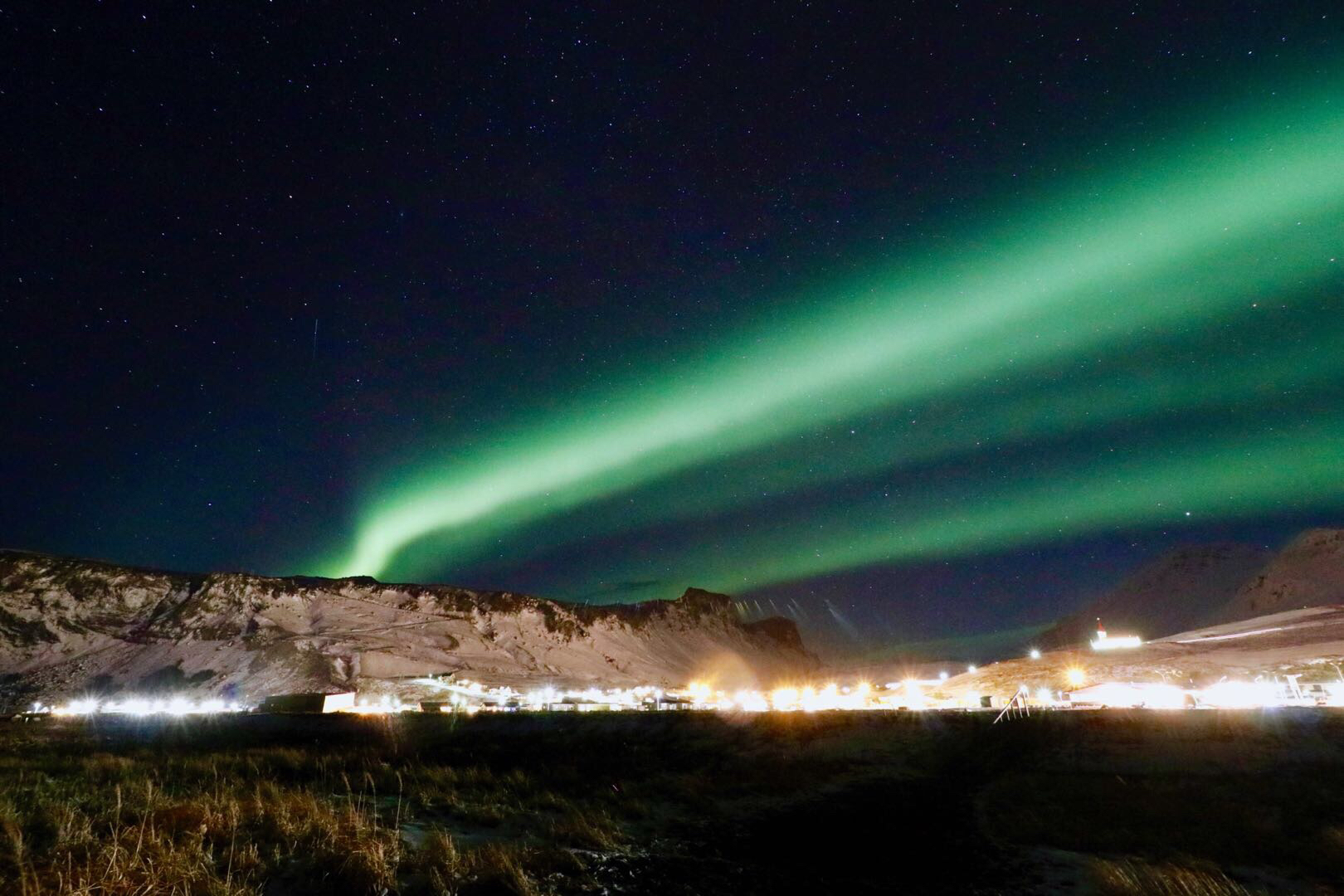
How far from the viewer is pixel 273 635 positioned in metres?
97.2

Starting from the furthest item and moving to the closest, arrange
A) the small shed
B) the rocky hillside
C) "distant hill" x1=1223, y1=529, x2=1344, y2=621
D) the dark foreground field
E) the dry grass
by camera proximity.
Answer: "distant hill" x1=1223, y1=529, x2=1344, y2=621 < the rocky hillside < the small shed < the dry grass < the dark foreground field

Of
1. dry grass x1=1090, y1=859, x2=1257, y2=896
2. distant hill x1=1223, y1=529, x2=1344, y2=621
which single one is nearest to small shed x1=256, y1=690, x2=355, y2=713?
dry grass x1=1090, y1=859, x2=1257, y2=896

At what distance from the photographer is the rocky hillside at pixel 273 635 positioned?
8300 centimetres

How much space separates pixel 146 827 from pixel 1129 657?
84462 mm

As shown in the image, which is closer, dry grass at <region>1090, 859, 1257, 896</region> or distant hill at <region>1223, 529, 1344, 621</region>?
dry grass at <region>1090, 859, 1257, 896</region>

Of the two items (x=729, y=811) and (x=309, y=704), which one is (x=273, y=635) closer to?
(x=309, y=704)

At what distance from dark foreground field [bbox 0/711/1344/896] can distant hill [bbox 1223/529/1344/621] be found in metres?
187

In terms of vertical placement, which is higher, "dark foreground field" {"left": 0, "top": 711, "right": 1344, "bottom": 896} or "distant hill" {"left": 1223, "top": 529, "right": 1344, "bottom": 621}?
"distant hill" {"left": 1223, "top": 529, "right": 1344, "bottom": 621}

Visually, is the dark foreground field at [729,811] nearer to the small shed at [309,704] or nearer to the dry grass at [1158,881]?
the dry grass at [1158,881]

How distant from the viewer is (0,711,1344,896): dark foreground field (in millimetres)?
8422

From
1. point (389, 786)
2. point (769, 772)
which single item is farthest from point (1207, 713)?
point (389, 786)

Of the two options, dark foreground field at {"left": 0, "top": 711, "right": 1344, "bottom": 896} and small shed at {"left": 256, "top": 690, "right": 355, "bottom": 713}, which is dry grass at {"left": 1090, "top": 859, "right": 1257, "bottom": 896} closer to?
dark foreground field at {"left": 0, "top": 711, "right": 1344, "bottom": 896}

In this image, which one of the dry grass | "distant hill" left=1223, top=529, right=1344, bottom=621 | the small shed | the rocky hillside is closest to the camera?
the dry grass

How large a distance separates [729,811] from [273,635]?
103 m
